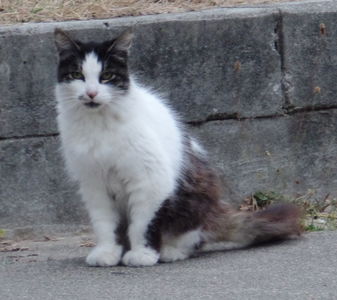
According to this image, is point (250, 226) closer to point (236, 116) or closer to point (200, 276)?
point (200, 276)

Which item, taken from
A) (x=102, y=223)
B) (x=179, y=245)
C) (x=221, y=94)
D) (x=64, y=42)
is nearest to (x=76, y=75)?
(x=64, y=42)

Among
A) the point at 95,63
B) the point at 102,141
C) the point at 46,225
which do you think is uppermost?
the point at 95,63

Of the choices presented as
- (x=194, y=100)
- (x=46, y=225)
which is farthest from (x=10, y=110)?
(x=194, y=100)

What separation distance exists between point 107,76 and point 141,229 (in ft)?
2.89

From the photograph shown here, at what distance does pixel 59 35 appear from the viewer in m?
5.75

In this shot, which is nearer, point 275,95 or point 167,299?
point 167,299

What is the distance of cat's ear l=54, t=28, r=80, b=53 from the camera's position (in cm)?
571

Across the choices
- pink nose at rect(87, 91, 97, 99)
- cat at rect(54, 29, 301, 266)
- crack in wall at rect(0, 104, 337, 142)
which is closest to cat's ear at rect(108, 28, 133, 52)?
cat at rect(54, 29, 301, 266)

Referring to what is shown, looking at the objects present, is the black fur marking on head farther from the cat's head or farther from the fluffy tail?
the fluffy tail

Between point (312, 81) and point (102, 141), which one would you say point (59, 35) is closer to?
point (102, 141)

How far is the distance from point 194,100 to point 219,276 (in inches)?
80.0

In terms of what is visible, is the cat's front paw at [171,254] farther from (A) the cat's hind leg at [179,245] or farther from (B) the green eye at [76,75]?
(B) the green eye at [76,75]

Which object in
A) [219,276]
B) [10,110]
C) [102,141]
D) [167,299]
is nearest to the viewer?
[167,299]

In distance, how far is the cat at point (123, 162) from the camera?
18.6 feet
